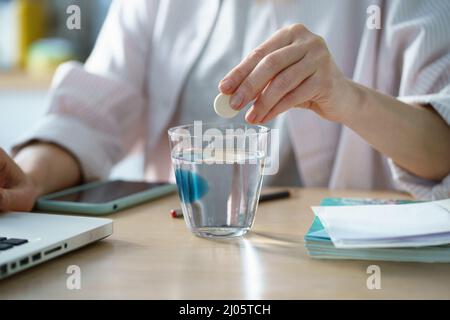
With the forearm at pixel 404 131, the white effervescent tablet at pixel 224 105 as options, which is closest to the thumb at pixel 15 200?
the white effervescent tablet at pixel 224 105

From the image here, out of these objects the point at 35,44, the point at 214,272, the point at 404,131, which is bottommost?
the point at 214,272

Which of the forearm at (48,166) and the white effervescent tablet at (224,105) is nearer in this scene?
the white effervescent tablet at (224,105)

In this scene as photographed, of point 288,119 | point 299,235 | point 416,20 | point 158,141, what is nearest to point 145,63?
point 158,141

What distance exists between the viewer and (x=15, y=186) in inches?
33.6

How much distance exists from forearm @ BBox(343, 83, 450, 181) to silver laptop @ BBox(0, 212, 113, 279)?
36 cm

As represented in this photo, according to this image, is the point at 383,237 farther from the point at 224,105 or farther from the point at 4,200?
the point at 4,200

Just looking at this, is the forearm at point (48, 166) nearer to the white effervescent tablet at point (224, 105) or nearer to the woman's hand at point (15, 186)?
the woman's hand at point (15, 186)

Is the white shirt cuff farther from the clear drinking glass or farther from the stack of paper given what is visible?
the stack of paper

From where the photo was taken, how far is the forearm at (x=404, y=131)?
2.81 ft

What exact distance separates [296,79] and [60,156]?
45 cm

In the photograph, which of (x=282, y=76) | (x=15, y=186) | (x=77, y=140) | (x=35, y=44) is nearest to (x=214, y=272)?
(x=282, y=76)

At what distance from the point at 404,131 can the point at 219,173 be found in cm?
33

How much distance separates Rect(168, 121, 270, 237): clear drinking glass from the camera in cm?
69

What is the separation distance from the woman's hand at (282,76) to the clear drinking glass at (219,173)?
0.11 feet
